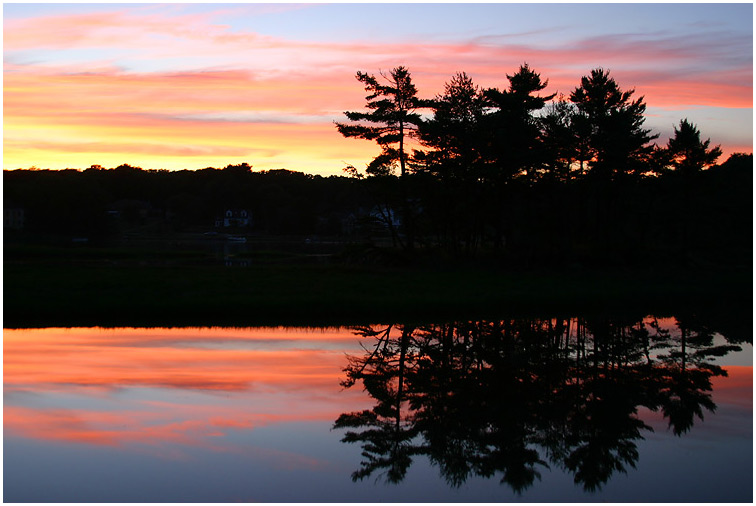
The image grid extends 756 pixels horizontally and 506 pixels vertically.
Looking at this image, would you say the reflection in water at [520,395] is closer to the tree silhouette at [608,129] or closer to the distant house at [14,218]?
the tree silhouette at [608,129]

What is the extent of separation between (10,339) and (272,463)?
14.0 metres

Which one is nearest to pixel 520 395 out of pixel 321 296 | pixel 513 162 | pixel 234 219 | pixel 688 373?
pixel 688 373

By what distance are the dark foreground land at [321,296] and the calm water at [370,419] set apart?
410 cm

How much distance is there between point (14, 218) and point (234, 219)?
50336mm

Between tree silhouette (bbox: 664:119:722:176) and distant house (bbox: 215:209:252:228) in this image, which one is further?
distant house (bbox: 215:209:252:228)

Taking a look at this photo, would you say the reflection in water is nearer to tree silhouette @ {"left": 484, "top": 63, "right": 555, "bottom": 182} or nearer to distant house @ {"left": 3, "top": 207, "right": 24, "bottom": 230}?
tree silhouette @ {"left": 484, "top": 63, "right": 555, "bottom": 182}

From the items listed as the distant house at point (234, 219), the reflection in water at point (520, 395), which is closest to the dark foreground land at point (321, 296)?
the reflection in water at point (520, 395)

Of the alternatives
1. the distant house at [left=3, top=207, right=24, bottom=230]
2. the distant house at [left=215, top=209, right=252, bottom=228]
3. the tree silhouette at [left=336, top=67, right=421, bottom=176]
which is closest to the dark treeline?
the tree silhouette at [left=336, top=67, right=421, bottom=176]

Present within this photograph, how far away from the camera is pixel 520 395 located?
15797 millimetres

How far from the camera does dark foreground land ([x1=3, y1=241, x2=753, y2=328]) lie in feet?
89.7

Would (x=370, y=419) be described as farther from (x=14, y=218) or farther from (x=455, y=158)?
(x=14, y=218)

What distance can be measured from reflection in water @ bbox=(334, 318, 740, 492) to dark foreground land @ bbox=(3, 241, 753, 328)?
3921 mm

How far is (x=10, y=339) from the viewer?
21828 millimetres

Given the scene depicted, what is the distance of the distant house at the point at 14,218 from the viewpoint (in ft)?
320
